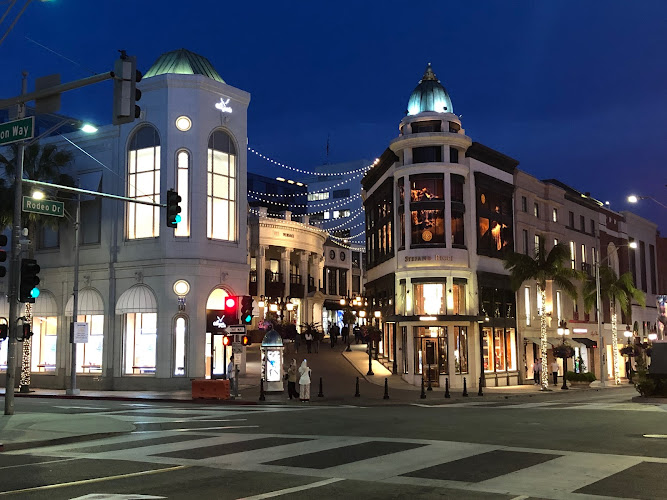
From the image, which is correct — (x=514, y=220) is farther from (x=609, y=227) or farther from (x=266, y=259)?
(x=266, y=259)

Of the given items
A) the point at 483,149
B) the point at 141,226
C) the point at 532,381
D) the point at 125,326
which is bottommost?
the point at 532,381

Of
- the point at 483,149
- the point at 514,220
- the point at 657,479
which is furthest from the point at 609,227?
the point at 657,479

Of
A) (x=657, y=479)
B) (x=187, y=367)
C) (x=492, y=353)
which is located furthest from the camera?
(x=492, y=353)

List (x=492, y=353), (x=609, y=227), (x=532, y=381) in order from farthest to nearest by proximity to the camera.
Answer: (x=609, y=227) → (x=532, y=381) → (x=492, y=353)

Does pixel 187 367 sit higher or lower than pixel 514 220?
lower

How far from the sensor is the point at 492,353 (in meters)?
46.5

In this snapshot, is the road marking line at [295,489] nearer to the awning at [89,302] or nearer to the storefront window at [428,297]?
the storefront window at [428,297]

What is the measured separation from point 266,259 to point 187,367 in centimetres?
3713

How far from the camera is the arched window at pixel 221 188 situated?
4150 cm

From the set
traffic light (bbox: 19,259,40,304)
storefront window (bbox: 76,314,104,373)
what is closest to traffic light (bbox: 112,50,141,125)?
traffic light (bbox: 19,259,40,304)

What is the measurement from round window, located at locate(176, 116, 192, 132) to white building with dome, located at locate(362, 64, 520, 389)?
12435mm

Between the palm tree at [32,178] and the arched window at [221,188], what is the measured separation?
7779mm

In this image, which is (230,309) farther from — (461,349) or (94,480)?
(94,480)

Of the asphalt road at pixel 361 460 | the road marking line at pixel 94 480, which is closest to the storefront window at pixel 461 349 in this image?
the asphalt road at pixel 361 460
